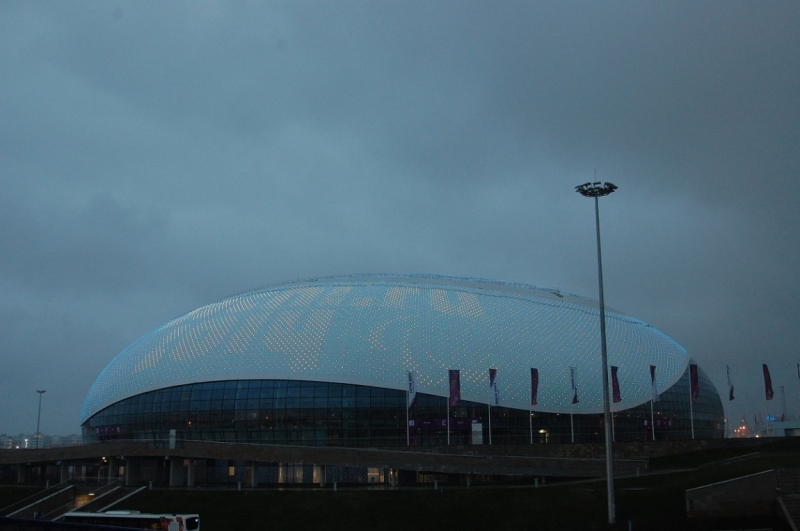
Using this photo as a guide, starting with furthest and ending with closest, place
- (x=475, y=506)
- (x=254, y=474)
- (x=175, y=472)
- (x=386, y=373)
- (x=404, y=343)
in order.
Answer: (x=404, y=343) → (x=386, y=373) → (x=175, y=472) → (x=254, y=474) → (x=475, y=506)

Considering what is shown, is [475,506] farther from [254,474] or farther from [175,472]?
[175,472]

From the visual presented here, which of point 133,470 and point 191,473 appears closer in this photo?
point 191,473

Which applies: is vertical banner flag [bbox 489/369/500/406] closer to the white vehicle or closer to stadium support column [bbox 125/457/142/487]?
the white vehicle

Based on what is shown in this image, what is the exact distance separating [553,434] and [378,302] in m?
18.7

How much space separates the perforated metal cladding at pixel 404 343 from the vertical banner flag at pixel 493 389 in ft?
3.88

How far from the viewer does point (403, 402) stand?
58250mm

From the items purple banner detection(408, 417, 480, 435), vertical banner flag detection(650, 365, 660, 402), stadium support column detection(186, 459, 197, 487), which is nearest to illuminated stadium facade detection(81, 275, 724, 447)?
purple banner detection(408, 417, 480, 435)

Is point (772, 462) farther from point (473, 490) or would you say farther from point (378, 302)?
point (378, 302)

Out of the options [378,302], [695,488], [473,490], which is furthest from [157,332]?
[695,488]

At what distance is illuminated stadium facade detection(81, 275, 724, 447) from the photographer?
191 feet

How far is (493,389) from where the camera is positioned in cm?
5538

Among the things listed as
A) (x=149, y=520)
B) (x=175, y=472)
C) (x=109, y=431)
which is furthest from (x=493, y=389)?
(x=109, y=431)

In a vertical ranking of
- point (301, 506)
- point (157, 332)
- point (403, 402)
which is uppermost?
point (157, 332)

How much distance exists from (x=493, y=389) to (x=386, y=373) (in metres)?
8.32
